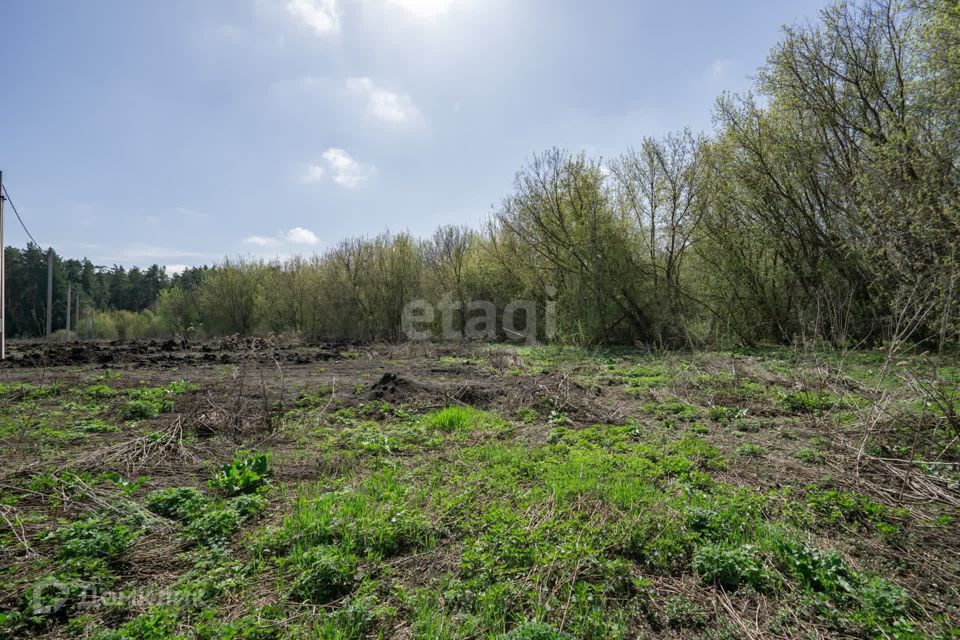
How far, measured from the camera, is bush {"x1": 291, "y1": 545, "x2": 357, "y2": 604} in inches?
104

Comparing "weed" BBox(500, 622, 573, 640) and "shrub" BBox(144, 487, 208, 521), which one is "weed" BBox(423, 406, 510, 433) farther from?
"weed" BBox(500, 622, 573, 640)

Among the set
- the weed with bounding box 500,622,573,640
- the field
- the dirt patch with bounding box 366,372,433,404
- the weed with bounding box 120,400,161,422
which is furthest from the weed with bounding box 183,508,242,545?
the weed with bounding box 120,400,161,422

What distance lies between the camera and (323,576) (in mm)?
2723

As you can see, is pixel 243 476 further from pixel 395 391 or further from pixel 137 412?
pixel 137 412

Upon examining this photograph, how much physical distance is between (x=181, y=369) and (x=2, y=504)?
1110 centimetres

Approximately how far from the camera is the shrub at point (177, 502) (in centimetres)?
366

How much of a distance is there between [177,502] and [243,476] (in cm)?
55

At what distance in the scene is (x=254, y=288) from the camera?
40.0 m

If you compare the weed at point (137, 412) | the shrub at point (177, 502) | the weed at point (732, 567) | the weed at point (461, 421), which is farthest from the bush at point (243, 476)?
the weed at point (732, 567)

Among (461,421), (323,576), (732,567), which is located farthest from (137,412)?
(732,567)

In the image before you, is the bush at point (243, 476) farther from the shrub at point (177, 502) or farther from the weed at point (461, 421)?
the weed at point (461, 421)

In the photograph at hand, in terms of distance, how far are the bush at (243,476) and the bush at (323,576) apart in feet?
5.49

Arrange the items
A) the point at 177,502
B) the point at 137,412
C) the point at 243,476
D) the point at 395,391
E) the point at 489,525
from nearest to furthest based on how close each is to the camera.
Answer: the point at 489,525, the point at 177,502, the point at 243,476, the point at 137,412, the point at 395,391

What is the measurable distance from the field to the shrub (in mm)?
21
